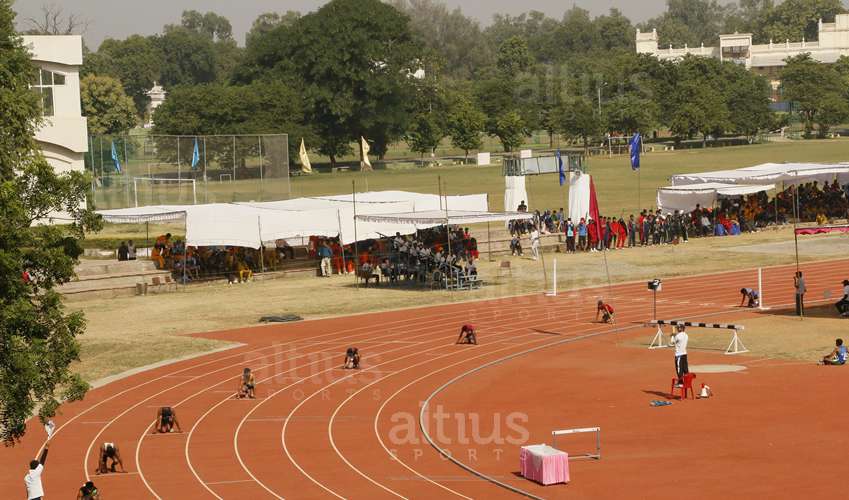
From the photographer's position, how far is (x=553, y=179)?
283 feet

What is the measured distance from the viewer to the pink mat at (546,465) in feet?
62.0

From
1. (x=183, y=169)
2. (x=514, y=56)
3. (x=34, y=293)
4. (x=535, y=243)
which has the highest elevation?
(x=514, y=56)

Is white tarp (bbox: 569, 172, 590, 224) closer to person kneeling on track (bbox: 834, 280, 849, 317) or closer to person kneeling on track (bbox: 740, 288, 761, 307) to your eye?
person kneeling on track (bbox: 740, 288, 761, 307)

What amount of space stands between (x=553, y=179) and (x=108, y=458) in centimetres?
6755

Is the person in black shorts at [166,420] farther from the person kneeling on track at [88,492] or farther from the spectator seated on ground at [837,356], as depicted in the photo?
the spectator seated on ground at [837,356]

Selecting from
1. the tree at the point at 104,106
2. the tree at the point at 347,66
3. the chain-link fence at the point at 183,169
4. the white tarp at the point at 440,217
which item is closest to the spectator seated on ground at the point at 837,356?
the white tarp at the point at 440,217

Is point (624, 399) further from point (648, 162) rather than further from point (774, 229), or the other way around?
point (648, 162)

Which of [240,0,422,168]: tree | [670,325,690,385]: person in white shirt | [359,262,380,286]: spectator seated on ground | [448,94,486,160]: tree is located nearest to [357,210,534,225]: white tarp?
[359,262,380,286]: spectator seated on ground

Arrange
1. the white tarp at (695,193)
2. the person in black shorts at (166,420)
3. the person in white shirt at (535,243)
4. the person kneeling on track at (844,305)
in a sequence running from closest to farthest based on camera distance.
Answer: the person in black shorts at (166,420) → the person kneeling on track at (844,305) → the person in white shirt at (535,243) → the white tarp at (695,193)

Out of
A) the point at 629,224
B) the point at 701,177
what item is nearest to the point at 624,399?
the point at 629,224

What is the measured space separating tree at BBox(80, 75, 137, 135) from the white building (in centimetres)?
6753

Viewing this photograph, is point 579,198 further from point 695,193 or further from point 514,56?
point 514,56

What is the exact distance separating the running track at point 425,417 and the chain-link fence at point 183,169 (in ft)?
78.0

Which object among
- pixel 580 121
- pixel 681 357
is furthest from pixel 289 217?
pixel 580 121
